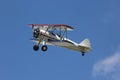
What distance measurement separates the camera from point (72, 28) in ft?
262

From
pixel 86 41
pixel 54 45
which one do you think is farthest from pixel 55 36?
pixel 86 41

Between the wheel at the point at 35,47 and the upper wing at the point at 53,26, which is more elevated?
the upper wing at the point at 53,26

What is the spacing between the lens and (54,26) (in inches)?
3199

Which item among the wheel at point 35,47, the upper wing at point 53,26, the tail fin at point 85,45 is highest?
the upper wing at point 53,26

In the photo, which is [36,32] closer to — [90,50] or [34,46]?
[34,46]

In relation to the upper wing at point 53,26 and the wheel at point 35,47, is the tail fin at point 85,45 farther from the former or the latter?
the wheel at point 35,47

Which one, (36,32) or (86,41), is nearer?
(36,32)

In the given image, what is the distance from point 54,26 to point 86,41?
6.01 metres

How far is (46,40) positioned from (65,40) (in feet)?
8.79

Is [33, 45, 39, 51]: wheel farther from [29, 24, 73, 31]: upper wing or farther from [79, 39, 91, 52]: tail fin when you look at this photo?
[79, 39, 91, 52]: tail fin

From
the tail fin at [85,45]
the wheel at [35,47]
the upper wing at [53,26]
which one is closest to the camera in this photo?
the wheel at [35,47]

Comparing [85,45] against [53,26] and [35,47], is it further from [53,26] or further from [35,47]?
[35,47]

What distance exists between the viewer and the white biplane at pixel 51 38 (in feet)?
259

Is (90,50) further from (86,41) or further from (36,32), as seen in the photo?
(36,32)
